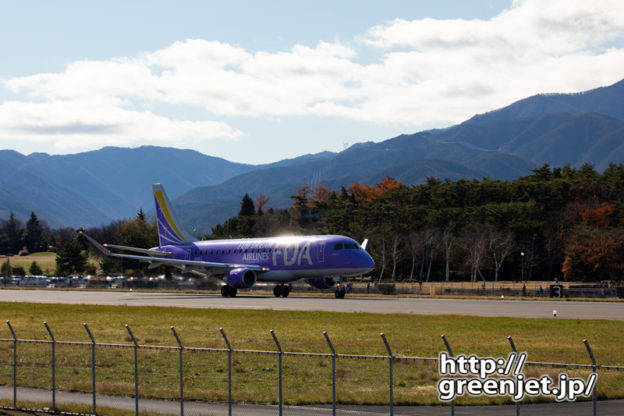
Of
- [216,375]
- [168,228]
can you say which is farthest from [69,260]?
[216,375]

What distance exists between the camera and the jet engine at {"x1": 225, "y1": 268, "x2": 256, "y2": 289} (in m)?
69.9

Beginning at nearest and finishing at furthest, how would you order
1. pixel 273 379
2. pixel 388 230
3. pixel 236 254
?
pixel 273 379 < pixel 236 254 < pixel 388 230

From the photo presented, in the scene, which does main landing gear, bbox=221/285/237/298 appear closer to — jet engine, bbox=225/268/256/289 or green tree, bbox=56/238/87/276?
jet engine, bbox=225/268/256/289

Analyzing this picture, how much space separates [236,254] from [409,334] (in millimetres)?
40025

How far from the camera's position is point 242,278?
6975cm

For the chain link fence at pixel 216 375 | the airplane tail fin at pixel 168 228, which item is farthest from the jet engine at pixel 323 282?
the chain link fence at pixel 216 375

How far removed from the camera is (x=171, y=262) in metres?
76.4

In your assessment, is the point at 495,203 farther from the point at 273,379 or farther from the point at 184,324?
the point at 273,379

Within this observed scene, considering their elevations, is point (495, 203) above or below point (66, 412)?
above

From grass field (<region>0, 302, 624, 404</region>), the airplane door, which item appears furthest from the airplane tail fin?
grass field (<region>0, 302, 624, 404</region>)

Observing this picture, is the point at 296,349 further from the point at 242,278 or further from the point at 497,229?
the point at 497,229

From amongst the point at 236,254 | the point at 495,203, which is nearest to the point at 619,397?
the point at 236,254

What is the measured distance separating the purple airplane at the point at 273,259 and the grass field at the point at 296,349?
15906 millimetres

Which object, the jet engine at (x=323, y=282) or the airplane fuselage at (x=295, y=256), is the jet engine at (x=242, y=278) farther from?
the jet engine at (x=323, y=282)
